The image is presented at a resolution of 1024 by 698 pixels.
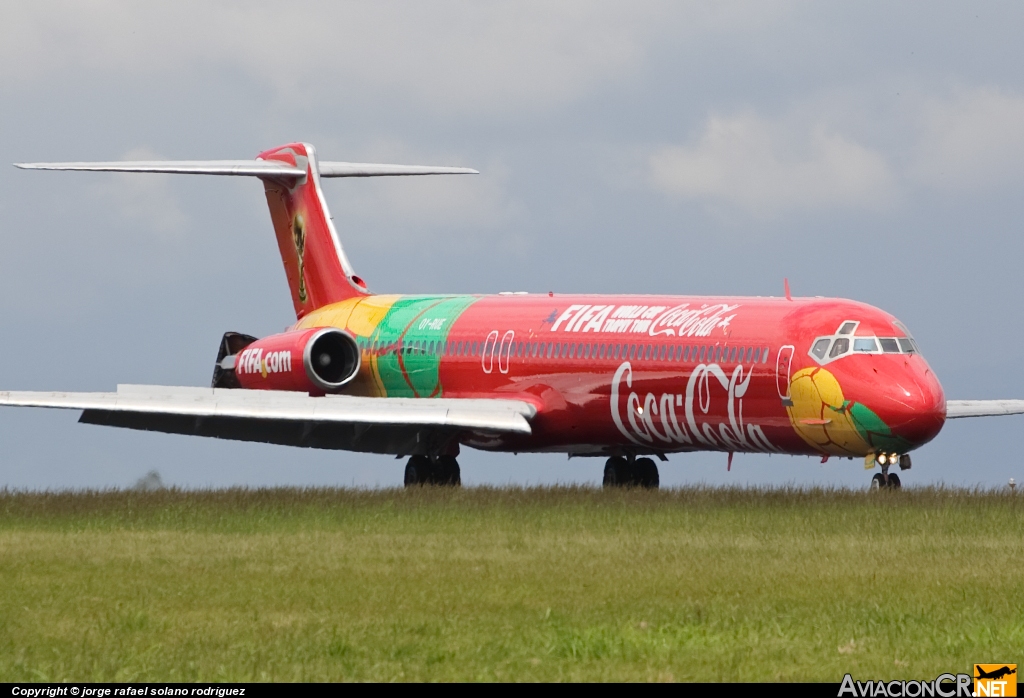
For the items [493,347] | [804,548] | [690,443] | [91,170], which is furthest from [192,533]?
[91,170]

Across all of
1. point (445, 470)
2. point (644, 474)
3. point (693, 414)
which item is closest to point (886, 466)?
point (693, 414)

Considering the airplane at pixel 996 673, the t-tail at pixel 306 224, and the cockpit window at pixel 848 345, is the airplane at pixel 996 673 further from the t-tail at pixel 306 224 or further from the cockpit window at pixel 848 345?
the t-tail at pixel 306 224

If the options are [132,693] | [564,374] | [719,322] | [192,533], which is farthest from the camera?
[564,374]

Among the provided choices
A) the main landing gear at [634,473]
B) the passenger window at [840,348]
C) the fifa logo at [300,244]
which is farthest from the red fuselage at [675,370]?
the fifa logo at [300,244]

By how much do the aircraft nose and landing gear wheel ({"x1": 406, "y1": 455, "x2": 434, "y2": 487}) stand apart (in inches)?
390

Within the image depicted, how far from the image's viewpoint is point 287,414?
96.2 feet

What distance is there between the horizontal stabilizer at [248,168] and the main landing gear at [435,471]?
817 cm

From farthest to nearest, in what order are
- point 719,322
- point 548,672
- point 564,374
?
point 564,374, point 719,322, point 548,672

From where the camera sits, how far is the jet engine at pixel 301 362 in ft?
110

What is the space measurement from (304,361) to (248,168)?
231 inches

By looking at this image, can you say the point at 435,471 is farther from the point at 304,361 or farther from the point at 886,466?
the point at 886,466

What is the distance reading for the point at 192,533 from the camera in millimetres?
21406

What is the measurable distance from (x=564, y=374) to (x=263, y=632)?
1701cm

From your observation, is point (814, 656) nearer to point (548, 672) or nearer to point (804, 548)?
point (548, 672)
